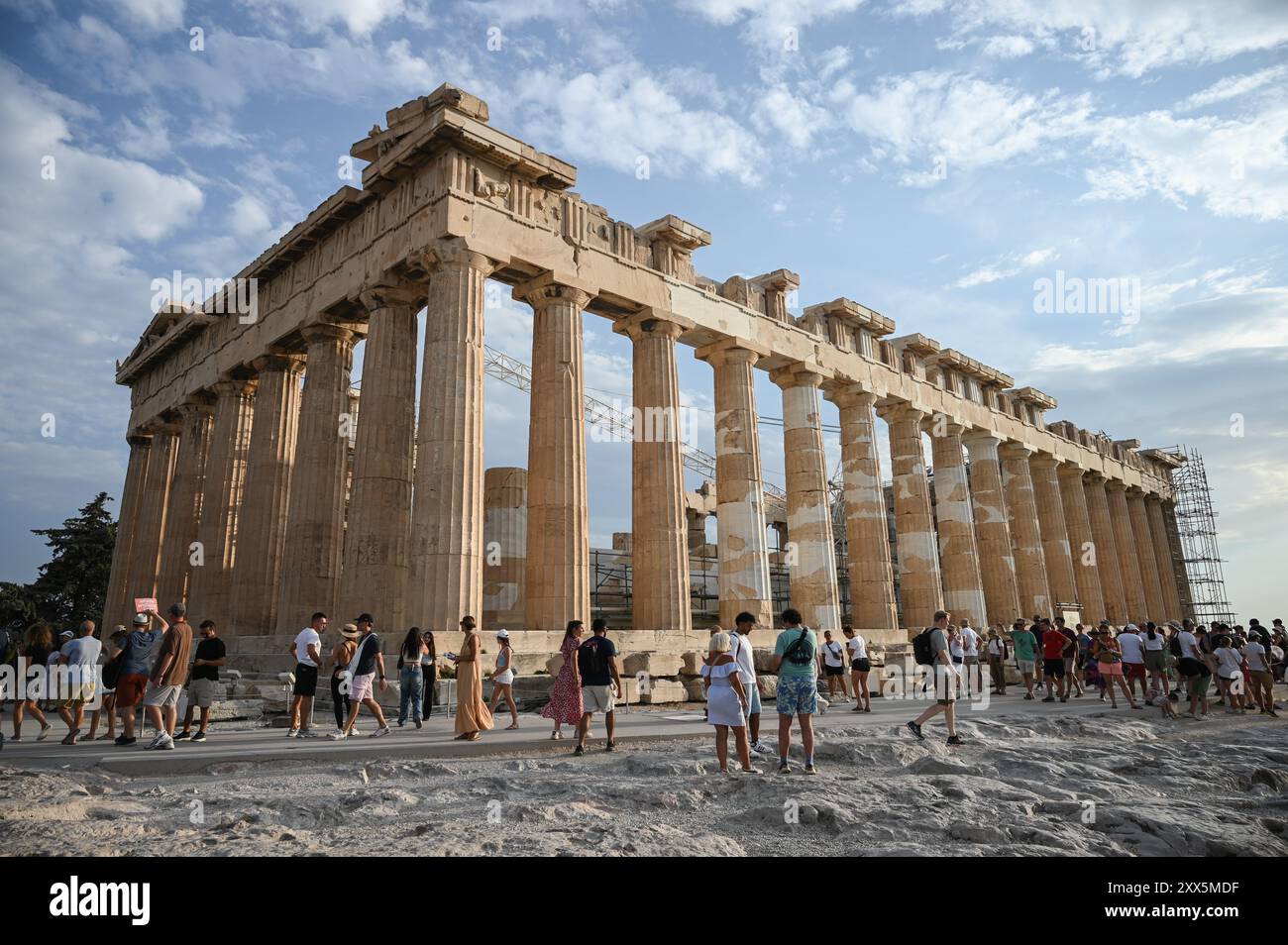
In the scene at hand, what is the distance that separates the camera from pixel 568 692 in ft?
34.3

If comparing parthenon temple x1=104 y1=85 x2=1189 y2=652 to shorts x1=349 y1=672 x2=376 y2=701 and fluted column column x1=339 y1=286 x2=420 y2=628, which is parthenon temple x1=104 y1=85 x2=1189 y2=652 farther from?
shorts x1=349 y1=672 x2=376 y2=701

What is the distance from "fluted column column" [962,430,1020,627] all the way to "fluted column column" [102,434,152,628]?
32.0 meters

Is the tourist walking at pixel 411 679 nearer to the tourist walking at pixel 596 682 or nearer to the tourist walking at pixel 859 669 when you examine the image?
the tourist walking at pixel 596 682

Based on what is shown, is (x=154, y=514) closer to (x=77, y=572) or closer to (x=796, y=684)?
(x=77, y=572)

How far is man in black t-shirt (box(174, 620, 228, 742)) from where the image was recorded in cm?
1120

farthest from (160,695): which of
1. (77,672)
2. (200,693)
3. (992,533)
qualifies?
(992,533)

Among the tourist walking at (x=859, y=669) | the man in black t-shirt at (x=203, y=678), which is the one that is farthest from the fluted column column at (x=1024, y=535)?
the man in black t-shirt at (x=203, y=678)

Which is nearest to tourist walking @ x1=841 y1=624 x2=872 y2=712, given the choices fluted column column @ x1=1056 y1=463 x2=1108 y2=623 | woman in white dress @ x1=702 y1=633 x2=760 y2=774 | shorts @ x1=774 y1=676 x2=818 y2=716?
shorts @ x1=774 y1=676 x2=818 y2=716

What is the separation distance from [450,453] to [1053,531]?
31270 mm
